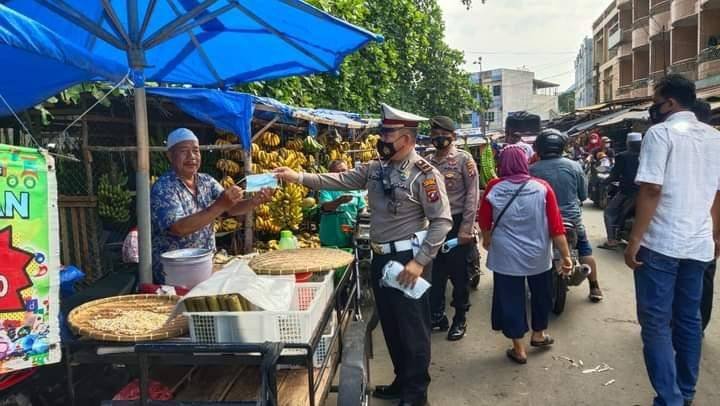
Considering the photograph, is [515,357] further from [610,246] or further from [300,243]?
[610,246]

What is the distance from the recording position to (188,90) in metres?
4.88

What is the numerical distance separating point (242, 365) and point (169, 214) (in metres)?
1.33

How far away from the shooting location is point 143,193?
2.98 meters

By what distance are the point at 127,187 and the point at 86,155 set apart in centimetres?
63

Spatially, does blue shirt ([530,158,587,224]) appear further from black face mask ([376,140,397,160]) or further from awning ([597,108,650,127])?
awning ([597,108,650,127])

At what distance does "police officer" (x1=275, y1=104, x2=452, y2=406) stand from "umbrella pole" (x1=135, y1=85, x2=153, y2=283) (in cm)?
78

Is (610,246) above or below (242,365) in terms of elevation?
below

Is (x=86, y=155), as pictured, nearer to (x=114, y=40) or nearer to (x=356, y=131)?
(x=114, y=40)

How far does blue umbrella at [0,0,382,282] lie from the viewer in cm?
297

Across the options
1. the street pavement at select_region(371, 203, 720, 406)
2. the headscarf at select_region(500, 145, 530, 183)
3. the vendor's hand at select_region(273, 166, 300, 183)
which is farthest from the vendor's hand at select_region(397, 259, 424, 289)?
the headscarf at select_region(500, 145, 530, 183)

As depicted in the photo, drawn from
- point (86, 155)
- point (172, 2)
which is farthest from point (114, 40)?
point (86, 155)

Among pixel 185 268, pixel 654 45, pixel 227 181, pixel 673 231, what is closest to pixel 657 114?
pixel 673 231

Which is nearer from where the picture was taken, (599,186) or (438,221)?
(438,221)

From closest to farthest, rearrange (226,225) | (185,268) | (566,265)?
(185,268) < (566,265) < (226,225)
